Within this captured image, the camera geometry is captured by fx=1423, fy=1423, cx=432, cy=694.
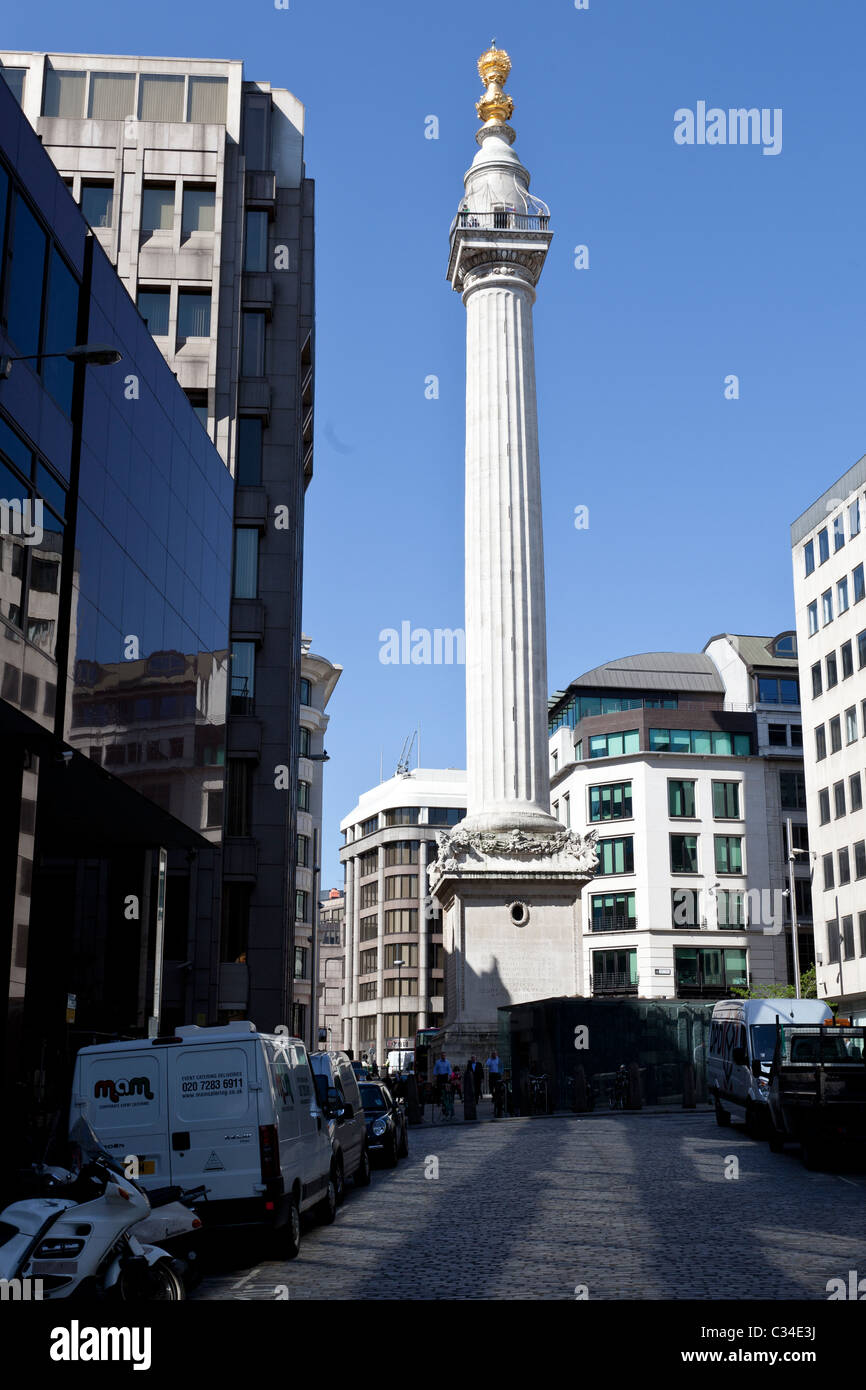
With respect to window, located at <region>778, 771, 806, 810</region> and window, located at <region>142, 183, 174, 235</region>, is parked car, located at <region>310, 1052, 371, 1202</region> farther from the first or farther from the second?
window, located at <region>778, 771, 806, 810</region>

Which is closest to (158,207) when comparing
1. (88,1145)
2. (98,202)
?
(98,202)

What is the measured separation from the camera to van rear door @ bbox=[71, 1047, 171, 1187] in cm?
1434

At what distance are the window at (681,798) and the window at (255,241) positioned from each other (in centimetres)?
4764

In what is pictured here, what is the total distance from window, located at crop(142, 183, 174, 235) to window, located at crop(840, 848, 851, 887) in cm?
3968

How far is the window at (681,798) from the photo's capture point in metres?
86.9

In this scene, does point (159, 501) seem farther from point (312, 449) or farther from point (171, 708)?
point (312, 449)

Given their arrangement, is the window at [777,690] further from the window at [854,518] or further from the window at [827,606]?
the window at [854,518]

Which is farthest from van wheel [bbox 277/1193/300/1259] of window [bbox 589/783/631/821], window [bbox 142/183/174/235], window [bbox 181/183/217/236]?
window [bbox 589/783/631/821]

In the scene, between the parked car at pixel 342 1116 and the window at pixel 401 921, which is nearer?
the parked car at pixel 342 1116

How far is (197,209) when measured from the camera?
46.4 m

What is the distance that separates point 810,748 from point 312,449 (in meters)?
28.2

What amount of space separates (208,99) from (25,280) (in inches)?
1213

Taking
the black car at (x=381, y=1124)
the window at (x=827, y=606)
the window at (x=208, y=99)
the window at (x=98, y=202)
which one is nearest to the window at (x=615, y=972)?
the window at (x=827, y=606)

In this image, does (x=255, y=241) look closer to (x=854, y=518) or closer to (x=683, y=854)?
(x=854, y=518)
